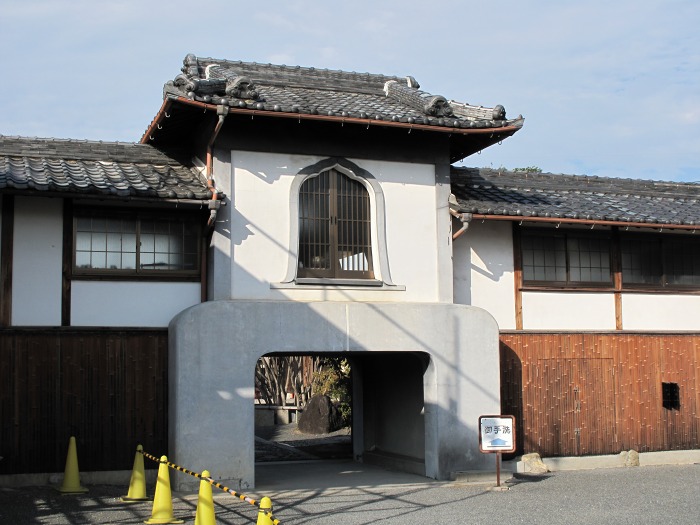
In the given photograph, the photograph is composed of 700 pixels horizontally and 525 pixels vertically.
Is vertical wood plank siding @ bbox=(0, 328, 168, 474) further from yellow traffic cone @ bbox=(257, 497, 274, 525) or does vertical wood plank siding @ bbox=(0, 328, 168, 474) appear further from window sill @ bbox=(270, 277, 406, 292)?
yellow traffic cone @ bbox=(257, 497, 274, 525)

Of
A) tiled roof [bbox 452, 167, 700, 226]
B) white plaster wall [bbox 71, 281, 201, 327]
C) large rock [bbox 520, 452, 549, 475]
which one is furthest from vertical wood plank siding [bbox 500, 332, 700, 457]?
white plaster wall [bbox 71, 281, 201, 327]

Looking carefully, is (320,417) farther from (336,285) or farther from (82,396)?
(82,396)

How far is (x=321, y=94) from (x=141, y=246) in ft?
14.6

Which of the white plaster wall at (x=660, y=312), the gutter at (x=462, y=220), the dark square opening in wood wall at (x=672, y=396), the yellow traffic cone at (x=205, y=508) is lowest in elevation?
the yellow traffic cone at (x=205, y=508)

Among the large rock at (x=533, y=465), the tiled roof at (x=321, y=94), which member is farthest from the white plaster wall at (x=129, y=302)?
the large rock at (x=533, y=465)

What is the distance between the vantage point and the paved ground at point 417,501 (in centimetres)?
1110

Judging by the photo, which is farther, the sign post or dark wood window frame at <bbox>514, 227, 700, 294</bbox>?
dark wood window frame at <bbox>514, 227, 700, 294</bbox>

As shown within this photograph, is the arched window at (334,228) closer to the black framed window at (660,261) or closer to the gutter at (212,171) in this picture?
the gutter at (212,171)

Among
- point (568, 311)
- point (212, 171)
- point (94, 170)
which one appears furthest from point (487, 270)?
point (94, 170)

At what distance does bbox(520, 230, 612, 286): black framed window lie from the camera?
16.6 metres

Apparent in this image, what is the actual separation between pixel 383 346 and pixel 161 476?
4783 mm

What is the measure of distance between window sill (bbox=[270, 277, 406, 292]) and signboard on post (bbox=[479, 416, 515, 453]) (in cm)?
261

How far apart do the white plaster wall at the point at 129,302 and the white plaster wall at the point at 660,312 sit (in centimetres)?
826

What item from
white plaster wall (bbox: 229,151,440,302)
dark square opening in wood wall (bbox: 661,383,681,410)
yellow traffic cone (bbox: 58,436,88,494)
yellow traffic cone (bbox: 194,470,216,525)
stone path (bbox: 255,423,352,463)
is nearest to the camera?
yellow traffic cone (bbox: 194,470,216,525)
